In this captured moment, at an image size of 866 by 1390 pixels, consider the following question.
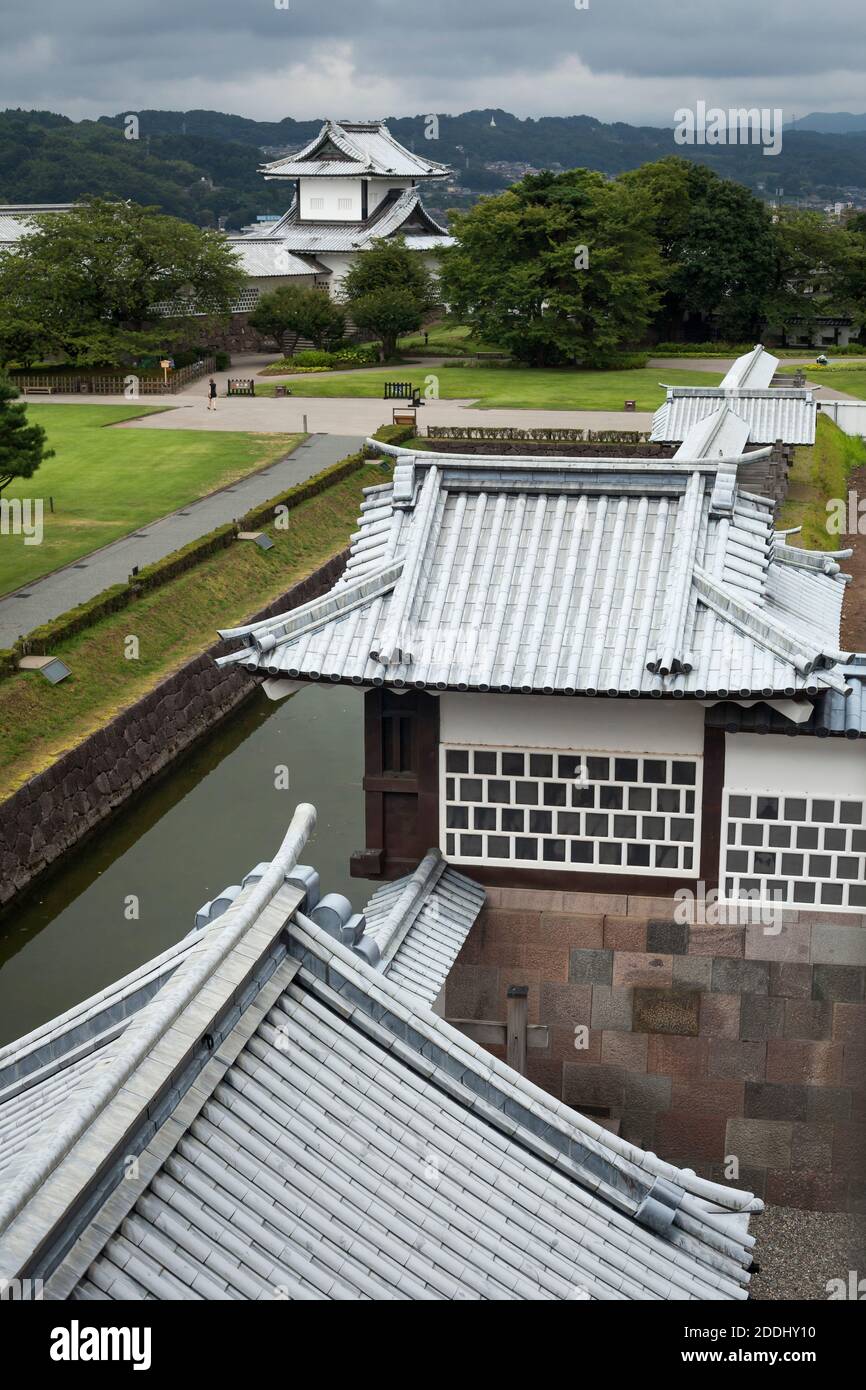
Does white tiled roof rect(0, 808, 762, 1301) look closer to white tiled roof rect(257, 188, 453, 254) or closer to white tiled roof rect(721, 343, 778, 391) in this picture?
white tiled roof rect(721, 343, 778, 391)

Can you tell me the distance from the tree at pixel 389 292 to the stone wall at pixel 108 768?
145 feet

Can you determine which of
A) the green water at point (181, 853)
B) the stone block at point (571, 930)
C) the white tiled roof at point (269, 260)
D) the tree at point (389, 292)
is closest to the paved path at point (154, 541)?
the green water at point (181, 853)

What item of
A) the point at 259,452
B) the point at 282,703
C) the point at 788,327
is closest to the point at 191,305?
the point at 259,452

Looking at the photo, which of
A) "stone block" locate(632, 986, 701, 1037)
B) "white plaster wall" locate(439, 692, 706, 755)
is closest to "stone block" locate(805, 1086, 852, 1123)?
"stone block" locate(632, 986, 701, 1037)

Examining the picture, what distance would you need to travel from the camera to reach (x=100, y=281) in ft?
229

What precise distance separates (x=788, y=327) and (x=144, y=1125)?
89.5 meters

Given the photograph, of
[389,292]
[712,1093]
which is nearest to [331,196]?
[389,292]

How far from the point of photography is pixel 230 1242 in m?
8.15

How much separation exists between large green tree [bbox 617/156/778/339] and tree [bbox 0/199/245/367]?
1093 inches

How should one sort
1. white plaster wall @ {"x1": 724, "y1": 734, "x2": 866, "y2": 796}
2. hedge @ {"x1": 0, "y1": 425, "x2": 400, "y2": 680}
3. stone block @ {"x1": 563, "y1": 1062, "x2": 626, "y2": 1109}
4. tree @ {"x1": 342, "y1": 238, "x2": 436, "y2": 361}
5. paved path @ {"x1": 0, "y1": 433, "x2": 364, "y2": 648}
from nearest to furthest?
white plaster wall @ {"x1": 724, "y1": 734, "x2": 866, "y2": 796}, stone block @ {"x1": 563, "y1": 1062, "x2": 626, "y2": 1109}, hedge @ {"x1": 0, "y1": 425, "x2": 400, "y2": 680}, paved path @ {"x1": 0, "y1": 433, "x2": 364, "y2": 648}, tree @ {"x1": 342, "y1": 238, "x2": 436, "y2": 361}

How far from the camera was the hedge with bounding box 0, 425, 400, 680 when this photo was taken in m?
30.7

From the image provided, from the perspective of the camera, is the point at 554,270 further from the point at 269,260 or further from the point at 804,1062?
the point at 804,1062

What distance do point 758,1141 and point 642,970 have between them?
2.17 m
